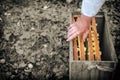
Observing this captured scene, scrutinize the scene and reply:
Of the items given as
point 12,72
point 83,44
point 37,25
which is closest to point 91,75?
point 83,44

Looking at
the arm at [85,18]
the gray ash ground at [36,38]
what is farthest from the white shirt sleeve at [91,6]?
the gray ash ground at [36,38]

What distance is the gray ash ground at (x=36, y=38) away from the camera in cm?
217

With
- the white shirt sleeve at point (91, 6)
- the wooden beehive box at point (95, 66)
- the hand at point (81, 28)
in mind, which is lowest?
the wooden beehive box at point (95, 66)

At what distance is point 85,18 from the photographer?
1.66 metres

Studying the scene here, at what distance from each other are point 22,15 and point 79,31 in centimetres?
Result: 101

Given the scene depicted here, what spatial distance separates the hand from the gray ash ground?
0.45 metres

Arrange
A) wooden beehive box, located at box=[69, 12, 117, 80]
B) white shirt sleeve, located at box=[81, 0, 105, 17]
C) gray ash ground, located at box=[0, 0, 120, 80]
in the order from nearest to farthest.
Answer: white shirt sleeve, located at box=[81, 0, 105, 17] < wooden beehive box, located at box=[69, 12, 117, 80] < gray ash ground, located at box=[0, 0, 120, 80]

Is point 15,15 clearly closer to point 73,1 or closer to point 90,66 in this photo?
point 73,1

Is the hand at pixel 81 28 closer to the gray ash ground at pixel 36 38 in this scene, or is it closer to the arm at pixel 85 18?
the arm at pixel 85 18

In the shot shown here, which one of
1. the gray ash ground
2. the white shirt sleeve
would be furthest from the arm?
the gray ash ground

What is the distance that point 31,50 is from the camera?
7.58 feet

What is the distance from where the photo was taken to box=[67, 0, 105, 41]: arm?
4.88 feet

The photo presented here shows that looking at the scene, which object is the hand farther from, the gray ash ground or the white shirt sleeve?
the gray ash ground

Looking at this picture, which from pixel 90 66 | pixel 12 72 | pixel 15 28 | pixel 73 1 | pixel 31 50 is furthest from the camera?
pixel 73 1
